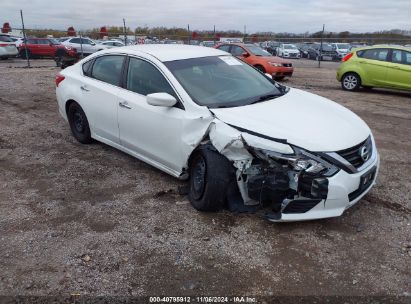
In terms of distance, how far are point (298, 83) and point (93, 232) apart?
11.6 metres

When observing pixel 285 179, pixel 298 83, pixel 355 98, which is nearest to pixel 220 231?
pixel 285 179

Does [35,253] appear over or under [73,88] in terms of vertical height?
under

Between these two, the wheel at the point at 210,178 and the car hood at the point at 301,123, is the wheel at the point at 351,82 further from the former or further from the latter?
the wheel at the point at 210,178

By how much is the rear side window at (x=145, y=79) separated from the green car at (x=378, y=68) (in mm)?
8789

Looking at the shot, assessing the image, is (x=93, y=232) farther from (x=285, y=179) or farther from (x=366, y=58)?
(x=366, y=58)

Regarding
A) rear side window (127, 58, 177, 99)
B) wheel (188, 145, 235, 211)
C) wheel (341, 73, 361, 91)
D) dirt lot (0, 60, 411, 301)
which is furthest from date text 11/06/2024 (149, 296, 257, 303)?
wheel (341, 73, 361, 91)

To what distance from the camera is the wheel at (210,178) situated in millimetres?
3668

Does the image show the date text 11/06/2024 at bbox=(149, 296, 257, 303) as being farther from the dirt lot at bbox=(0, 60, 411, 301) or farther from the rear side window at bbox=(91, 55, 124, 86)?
the rear side window at bbox=(91, 55, 124, 86)

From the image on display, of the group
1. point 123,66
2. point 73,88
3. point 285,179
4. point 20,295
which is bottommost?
point 20,295

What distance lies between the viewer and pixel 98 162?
213 inches

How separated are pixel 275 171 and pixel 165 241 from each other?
1.19 meters

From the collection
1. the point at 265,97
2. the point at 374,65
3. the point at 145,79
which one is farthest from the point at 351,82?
the point at 145,79

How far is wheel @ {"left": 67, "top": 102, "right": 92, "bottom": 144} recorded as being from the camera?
5730mm

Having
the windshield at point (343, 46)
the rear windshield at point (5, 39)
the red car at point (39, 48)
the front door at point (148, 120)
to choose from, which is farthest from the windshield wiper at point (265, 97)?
the windshield at point (343, 46)
